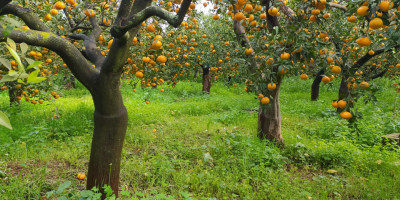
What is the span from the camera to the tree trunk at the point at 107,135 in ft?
8.07

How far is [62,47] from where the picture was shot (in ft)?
7.36

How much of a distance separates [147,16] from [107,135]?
52.4 inches

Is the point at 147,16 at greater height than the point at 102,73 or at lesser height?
greater

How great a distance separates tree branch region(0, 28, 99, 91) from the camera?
197cm

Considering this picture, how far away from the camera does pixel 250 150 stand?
13.1 ft

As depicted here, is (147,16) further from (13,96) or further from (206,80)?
(206,80)

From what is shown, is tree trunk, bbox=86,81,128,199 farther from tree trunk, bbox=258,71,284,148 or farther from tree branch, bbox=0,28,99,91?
tree trunk, bbox=258,71,284,148

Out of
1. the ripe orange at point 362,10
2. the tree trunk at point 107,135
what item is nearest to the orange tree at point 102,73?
the tree trunk at point 107,135

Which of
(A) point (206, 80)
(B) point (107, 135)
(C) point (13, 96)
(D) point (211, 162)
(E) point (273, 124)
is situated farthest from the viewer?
(A) point (206, 80)

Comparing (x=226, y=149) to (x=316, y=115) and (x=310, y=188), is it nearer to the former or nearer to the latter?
(x=310, y=188)

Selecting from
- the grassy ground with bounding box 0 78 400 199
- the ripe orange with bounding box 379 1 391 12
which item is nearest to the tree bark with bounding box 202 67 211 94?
the grassy ground with bounding box 0 78 400 199

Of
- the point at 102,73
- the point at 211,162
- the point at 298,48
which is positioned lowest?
the point at 211,162

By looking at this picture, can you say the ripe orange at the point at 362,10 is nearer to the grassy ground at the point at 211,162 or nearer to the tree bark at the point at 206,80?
the grassy ground at the point at 211,162

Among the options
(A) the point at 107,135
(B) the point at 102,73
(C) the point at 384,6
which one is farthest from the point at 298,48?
(A) the point at 107,135
